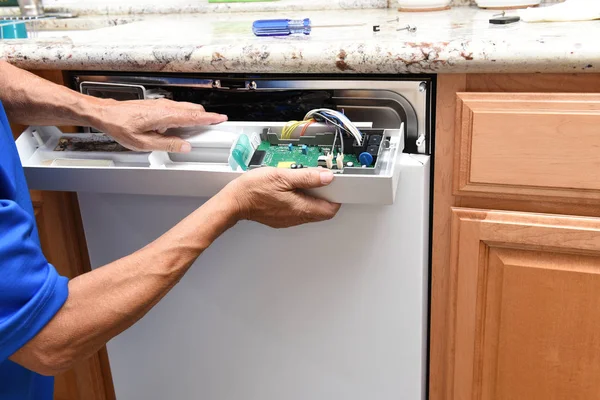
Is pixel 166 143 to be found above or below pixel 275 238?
above

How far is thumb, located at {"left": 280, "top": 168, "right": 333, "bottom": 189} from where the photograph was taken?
74 centimetres

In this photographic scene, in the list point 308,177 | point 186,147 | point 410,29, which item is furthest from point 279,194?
point 410,29

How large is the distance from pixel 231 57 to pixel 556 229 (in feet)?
1.65

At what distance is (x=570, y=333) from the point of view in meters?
0.86

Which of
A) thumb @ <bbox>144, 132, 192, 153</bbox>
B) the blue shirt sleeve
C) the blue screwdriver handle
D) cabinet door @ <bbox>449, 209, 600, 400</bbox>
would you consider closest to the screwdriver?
the blue screwdriver handle

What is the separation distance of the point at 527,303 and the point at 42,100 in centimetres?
76

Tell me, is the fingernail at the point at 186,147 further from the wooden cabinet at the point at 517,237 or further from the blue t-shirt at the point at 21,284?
the wooden cabinet at the point at 517,237

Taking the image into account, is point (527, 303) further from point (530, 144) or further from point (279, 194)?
point (279, 194)

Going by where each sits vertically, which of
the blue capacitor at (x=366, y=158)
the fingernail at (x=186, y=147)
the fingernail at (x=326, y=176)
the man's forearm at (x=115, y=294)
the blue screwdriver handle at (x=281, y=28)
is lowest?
the man's forearm at (x=115, y=294)

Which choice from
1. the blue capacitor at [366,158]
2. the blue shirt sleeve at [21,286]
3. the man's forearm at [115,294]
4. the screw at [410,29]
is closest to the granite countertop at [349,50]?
the screw at [410,29]

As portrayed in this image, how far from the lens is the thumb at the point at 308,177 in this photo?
2.43ft

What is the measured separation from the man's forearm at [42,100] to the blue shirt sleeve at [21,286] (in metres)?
0.26

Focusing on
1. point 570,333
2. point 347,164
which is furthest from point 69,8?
point 570,333

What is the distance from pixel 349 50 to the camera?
31.6 inches
